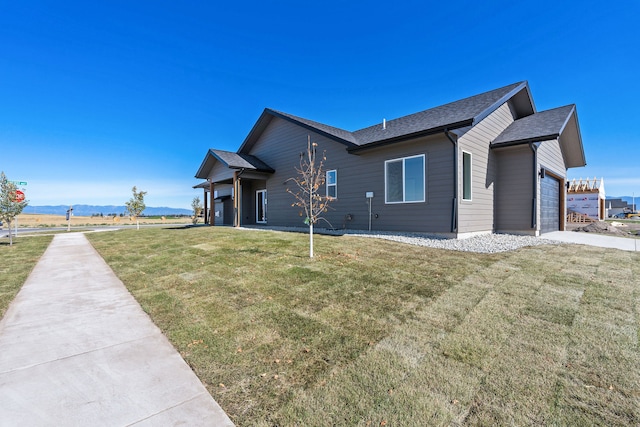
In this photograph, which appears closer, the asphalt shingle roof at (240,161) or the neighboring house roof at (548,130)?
the neighboring house roof at (548,130)

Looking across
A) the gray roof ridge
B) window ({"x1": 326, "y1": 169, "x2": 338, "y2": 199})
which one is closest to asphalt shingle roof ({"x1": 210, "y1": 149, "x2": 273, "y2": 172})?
the gray roof ridge

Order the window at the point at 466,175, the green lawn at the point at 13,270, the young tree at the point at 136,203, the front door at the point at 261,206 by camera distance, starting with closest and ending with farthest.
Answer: the green lawn at the point at 13,270
the window at the point at 466,175
the front door at the point at 261,206
the young tree at the point at 136,203

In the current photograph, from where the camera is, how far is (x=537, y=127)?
10375mm

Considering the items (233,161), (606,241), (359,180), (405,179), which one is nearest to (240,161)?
(233,161)

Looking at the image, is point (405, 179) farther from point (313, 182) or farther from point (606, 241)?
point (606, 241)

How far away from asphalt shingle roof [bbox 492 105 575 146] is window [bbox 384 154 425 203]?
12.1ft

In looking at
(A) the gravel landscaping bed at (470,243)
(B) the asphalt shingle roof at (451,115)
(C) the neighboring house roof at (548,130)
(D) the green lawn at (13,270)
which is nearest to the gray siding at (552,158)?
(C) the neighboring house roof at (548,130)

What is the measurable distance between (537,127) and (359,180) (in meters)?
7.16

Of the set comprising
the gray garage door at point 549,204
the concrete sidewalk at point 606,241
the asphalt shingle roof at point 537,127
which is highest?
the asphalt shingle roof at point 537,127

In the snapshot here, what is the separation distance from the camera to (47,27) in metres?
10.9

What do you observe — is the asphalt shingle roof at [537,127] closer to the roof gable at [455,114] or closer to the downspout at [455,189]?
the roof gable at [455,114]

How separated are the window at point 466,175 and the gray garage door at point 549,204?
13.0 feet

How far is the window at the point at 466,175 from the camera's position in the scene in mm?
9062

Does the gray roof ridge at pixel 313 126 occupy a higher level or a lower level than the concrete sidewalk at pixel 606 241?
higher
